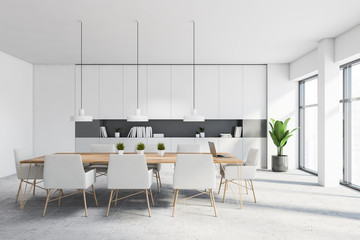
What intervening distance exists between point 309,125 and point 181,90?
135 inches

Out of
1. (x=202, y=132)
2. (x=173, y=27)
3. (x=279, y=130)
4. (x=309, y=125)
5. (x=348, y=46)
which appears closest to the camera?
(x=173, y=27)

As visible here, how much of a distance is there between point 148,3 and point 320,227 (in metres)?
3.50

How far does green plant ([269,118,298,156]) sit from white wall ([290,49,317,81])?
112 cm

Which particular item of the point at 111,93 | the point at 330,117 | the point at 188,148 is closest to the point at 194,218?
the point at 188,148

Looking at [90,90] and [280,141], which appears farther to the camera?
[90,90]

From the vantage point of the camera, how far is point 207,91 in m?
7.58

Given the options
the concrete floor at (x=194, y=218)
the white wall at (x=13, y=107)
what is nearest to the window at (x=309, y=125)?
the concrete floor at (x=194, y=218)

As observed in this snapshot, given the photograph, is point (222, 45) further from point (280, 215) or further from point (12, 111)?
point (12, 111)

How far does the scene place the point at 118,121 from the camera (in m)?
8.04

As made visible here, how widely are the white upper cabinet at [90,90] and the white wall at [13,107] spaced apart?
1.23m

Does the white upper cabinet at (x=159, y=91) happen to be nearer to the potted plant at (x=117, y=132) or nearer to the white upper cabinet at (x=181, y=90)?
the white upper cabinet at (x=181, y=90)

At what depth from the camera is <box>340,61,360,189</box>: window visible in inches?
206

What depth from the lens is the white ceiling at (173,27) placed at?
3.85 m

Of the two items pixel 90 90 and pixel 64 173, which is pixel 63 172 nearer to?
pixel 64 173
